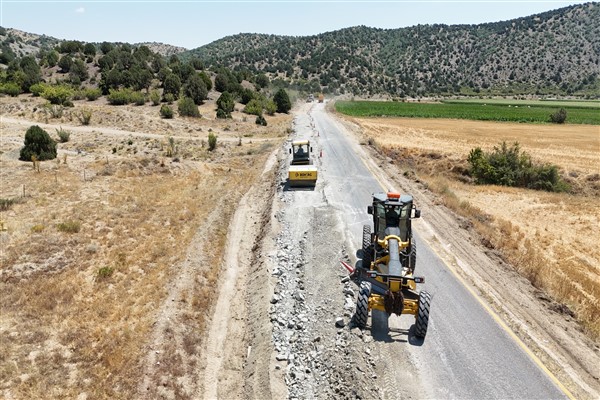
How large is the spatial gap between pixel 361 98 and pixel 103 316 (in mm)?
140663

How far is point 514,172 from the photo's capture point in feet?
114

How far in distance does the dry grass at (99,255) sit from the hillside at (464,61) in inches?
4598

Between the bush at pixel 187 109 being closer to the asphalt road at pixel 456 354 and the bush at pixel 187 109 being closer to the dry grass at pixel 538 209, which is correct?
the dry grass at pixel 538 209

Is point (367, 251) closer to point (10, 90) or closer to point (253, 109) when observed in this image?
point (253, 109)

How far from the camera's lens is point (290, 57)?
579 ft

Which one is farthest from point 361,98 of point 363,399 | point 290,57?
point 363,399

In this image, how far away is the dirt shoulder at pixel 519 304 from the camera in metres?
9.89

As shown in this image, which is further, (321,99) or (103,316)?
(321,99)

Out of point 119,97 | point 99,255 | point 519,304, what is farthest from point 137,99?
point 519,304

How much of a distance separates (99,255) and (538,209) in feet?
95.1

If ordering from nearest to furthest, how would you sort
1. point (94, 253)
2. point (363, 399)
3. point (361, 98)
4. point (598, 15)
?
point (363, 399) < point (94, 253) < point (361, 98) < point (598, 15)

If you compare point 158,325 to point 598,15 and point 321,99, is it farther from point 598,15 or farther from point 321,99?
point 598,15

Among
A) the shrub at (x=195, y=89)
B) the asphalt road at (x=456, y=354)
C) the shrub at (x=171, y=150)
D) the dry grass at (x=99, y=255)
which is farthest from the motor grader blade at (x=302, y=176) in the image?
the shrub at (x=195, y=89)

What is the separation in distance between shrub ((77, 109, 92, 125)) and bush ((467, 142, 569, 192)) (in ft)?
164
